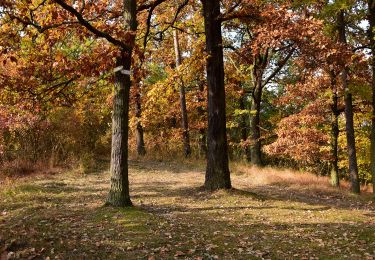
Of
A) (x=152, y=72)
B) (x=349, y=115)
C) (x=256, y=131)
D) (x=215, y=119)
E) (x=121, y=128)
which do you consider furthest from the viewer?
(x=256, y=131)

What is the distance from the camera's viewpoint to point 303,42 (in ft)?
38.9

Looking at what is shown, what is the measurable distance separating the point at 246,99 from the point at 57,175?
935 inches

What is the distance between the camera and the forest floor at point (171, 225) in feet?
20.3

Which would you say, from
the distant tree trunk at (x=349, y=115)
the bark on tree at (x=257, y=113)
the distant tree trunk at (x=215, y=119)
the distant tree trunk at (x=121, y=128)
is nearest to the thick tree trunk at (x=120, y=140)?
the distant tree trunk at (x=121, y=128)

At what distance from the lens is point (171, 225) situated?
25.6 ft

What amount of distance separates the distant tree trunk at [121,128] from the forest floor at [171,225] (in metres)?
0.41

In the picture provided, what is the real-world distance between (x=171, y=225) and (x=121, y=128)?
242 cm

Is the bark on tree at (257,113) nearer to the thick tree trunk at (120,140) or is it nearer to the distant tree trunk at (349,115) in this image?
the distant tree trunk at (349,115)

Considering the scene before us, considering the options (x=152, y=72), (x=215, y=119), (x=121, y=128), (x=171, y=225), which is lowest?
(x=171, y=225)

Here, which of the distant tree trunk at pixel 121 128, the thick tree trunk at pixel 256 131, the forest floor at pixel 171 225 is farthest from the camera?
the thick tree trunk at pixel 256 131

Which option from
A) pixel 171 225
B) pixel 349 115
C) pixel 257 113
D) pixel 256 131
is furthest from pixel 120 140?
pixel 257 113

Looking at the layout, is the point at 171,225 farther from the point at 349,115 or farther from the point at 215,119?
the point at 349,115

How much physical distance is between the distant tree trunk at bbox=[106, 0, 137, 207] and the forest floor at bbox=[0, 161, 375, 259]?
16.2 inches

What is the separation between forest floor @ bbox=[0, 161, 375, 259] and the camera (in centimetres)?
618
